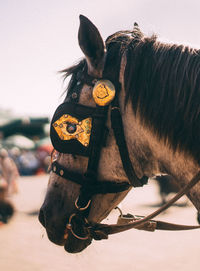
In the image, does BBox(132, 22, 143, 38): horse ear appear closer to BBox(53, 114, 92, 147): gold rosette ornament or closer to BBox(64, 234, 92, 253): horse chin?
BBox(53, 114, 92, 147): gold rosette ornament

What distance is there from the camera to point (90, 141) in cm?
159

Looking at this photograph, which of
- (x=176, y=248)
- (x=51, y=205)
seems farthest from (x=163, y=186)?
(x=51, y=205)

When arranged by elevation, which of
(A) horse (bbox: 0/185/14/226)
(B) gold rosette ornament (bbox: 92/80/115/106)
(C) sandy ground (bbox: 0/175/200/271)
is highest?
(B) gold rosette ornament (bbox: 92/80/115/106)

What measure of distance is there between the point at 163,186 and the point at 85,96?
9.11 metres

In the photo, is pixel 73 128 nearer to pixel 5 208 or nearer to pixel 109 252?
pixel 109 252

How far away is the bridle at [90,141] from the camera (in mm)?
1542

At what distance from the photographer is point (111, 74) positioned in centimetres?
156

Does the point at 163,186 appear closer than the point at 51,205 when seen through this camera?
No

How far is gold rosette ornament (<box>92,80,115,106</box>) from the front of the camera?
1519 millimetres

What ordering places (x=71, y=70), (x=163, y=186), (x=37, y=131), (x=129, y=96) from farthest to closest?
(x=37, y=131), (x=163, y=186), (x=71, y=70), (x=129, y=96)

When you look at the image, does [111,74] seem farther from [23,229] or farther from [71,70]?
[23,229]

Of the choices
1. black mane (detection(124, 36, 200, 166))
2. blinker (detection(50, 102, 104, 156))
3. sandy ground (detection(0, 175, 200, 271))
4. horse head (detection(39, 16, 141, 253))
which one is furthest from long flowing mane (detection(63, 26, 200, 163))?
sandy ground (detection(0, 175, 200, 271))

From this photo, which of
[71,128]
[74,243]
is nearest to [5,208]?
[74,243]

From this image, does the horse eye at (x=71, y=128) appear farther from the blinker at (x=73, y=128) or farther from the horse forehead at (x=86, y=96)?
the horse forehead at (x=86, y=96)
